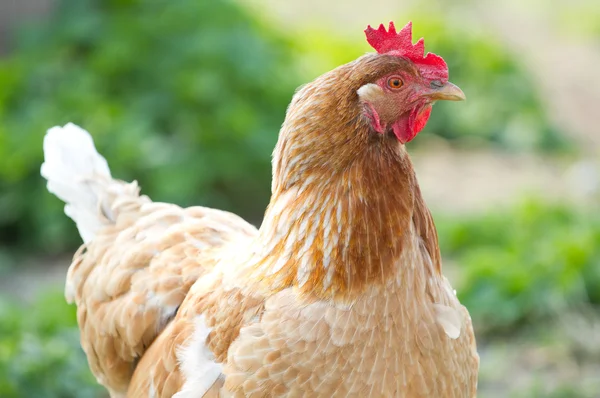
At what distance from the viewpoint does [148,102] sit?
764 cm

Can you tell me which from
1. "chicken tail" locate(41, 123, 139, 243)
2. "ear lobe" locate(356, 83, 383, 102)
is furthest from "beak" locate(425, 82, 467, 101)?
"chicken tail" locate(41, 123, 139, 243)

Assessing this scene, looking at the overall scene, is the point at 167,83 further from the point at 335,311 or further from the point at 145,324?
the point at 335,311

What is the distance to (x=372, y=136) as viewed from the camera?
3.00 meters

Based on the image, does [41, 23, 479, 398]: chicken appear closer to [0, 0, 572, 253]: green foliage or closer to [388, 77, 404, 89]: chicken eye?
[388, 77, 404, 89]: chicken eye

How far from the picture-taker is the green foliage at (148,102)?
710 cm

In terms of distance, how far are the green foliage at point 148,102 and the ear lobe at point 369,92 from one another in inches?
163

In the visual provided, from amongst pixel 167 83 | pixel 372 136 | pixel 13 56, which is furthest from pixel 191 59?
pixel 372 136

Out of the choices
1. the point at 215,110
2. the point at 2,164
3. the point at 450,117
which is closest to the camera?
the point at 2,164

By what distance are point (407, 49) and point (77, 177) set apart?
1.82 metres

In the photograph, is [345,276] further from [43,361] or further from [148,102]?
[148,102]

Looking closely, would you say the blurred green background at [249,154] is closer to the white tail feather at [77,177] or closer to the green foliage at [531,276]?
the green foliage at [531,276]

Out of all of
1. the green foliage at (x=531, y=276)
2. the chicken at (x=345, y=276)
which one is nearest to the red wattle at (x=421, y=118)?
the chicken at (x=345, y=276)

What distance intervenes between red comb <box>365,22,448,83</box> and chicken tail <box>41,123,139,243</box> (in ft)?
5.33

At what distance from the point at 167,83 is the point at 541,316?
3583 millimetres
